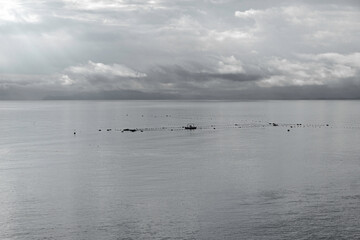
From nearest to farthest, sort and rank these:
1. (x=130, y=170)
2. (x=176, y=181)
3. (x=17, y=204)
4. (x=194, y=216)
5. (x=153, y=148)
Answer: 1. (x=194, y=216)
2. (x=17, y=204)
3. (x=176, y=181)
4. (x=130, y=170)
5. (x=153, y=148)

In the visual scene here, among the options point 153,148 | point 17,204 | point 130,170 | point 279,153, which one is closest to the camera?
point 17,204

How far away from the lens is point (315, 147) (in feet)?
502

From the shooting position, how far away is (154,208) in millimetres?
75625

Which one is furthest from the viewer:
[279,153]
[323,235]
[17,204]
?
[279,153]

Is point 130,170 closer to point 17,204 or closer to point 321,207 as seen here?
point 17,204

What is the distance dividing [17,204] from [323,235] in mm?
53212

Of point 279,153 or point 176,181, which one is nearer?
point 176,181

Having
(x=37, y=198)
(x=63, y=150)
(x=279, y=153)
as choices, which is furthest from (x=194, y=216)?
(x=63, y=150)

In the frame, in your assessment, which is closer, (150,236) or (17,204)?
(150,236)

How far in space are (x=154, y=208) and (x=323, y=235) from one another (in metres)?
28.5

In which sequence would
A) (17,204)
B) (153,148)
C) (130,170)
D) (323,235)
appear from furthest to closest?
1. (153,148)
2. (130,170)
3. (17,204)
4. (323,235)

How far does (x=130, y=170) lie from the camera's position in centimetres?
10831

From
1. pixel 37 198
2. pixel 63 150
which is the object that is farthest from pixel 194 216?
pixel 63 150

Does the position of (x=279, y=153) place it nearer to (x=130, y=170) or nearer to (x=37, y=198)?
(x=130, y=170)
